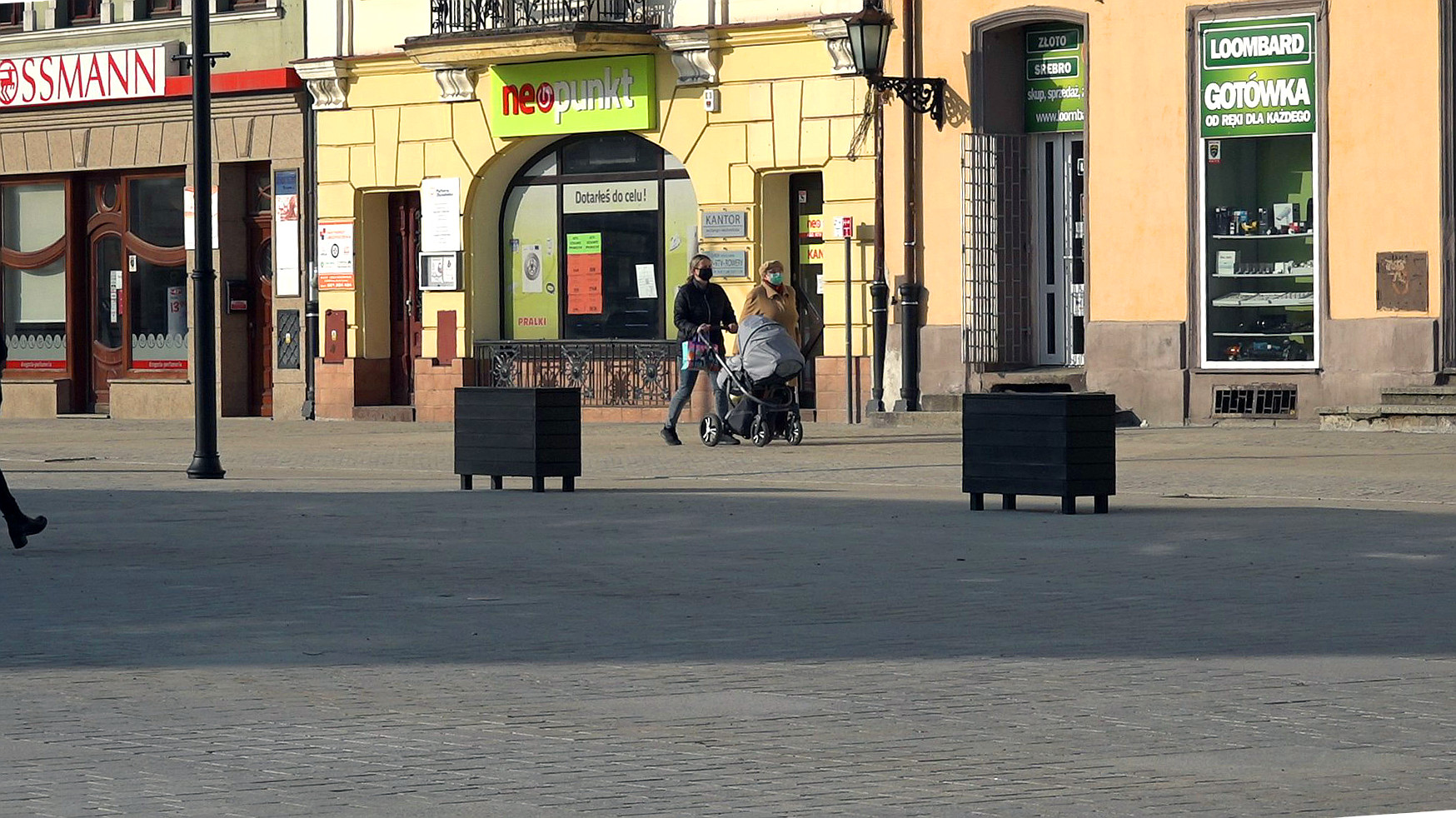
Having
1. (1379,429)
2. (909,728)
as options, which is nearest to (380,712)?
(909,728)

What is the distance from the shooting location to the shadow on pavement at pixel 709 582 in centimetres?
940

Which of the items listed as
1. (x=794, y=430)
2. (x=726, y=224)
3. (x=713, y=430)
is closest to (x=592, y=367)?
(x=726, y=224)

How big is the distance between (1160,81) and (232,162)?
12909 millimetres

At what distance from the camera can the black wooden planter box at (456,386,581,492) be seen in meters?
17.2

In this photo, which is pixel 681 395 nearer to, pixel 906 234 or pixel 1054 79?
pixel 906 234

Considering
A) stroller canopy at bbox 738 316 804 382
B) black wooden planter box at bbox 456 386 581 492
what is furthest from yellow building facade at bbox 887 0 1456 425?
black wooden planter box at bbox 456 386 581 492

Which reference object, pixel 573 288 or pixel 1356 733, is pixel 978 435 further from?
pixel 573 288

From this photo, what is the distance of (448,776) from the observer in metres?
6.65

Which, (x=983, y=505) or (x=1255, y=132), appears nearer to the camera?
(x=983, y=505)

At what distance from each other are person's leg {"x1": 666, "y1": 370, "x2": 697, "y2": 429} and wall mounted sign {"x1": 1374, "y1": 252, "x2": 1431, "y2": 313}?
6.65 metres

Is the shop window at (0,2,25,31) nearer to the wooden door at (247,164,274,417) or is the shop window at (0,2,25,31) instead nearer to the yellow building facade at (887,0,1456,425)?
the wooden door at (247,164,274,417)

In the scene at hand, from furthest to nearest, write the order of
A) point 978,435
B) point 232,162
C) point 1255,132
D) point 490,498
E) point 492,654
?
point 232,162 → point 1255,132 → point 490,498 → point 978,435 → point 492,654

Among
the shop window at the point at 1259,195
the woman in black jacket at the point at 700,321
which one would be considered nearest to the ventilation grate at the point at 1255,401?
the shop window at the point at 1259,195

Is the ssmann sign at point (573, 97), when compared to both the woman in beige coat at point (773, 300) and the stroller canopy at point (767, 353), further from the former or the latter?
the stroller canopy at point (767, 353)
